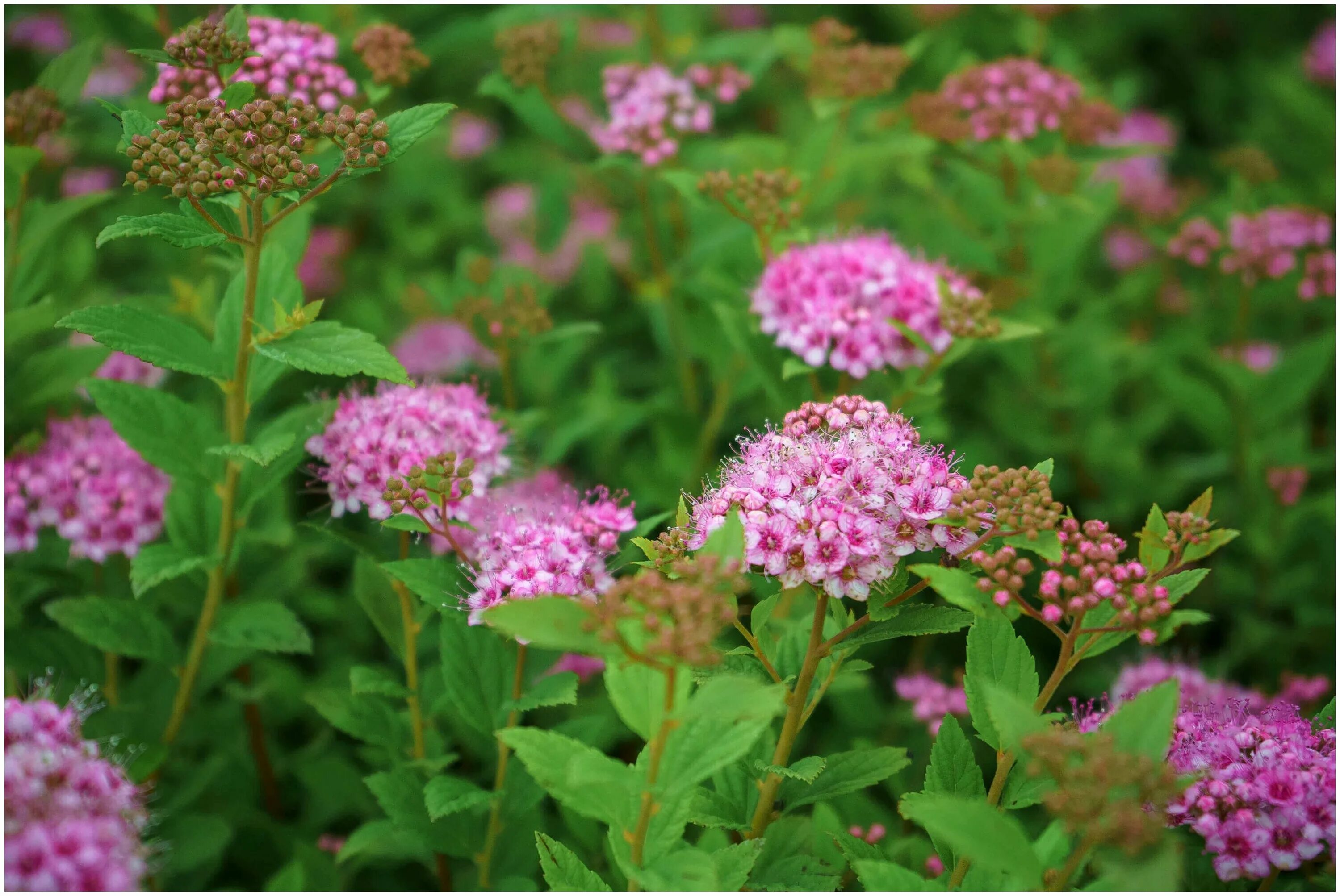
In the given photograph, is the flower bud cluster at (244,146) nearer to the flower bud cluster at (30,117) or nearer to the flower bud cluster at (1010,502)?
the flower bud cluster at (30,117)

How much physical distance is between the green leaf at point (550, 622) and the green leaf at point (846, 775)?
0.68 m

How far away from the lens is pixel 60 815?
4.93ft

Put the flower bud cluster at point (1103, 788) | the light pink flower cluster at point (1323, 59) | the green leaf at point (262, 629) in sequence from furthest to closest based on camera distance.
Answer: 1. the light pink flower cluster at point (1323, 59)
2. the green leaf at point (262, 629)
3. the flower bud cluster at point (1103, 788)

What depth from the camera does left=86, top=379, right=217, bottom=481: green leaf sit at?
2.12m

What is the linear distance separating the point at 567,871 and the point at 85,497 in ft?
4.75

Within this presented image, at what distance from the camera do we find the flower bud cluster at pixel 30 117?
2479 mm

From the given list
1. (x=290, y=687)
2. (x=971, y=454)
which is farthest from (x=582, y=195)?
(x=290, y=687)

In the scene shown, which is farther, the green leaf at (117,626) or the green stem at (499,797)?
the green leaf at (117,626)

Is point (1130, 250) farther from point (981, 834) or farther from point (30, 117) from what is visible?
point (30, 117)

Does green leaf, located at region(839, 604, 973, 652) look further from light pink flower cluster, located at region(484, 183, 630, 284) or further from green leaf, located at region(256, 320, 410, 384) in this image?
light pink flower cluster, located at region(484, 183, 630, 284)

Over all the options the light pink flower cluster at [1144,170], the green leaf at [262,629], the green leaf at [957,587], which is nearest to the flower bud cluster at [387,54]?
the green leaf at [262,629]

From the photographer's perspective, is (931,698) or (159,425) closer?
(159,425)

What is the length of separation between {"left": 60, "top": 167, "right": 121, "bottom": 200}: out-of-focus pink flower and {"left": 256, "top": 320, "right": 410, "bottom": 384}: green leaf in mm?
1894

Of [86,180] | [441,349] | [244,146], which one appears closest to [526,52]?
[441,349]
